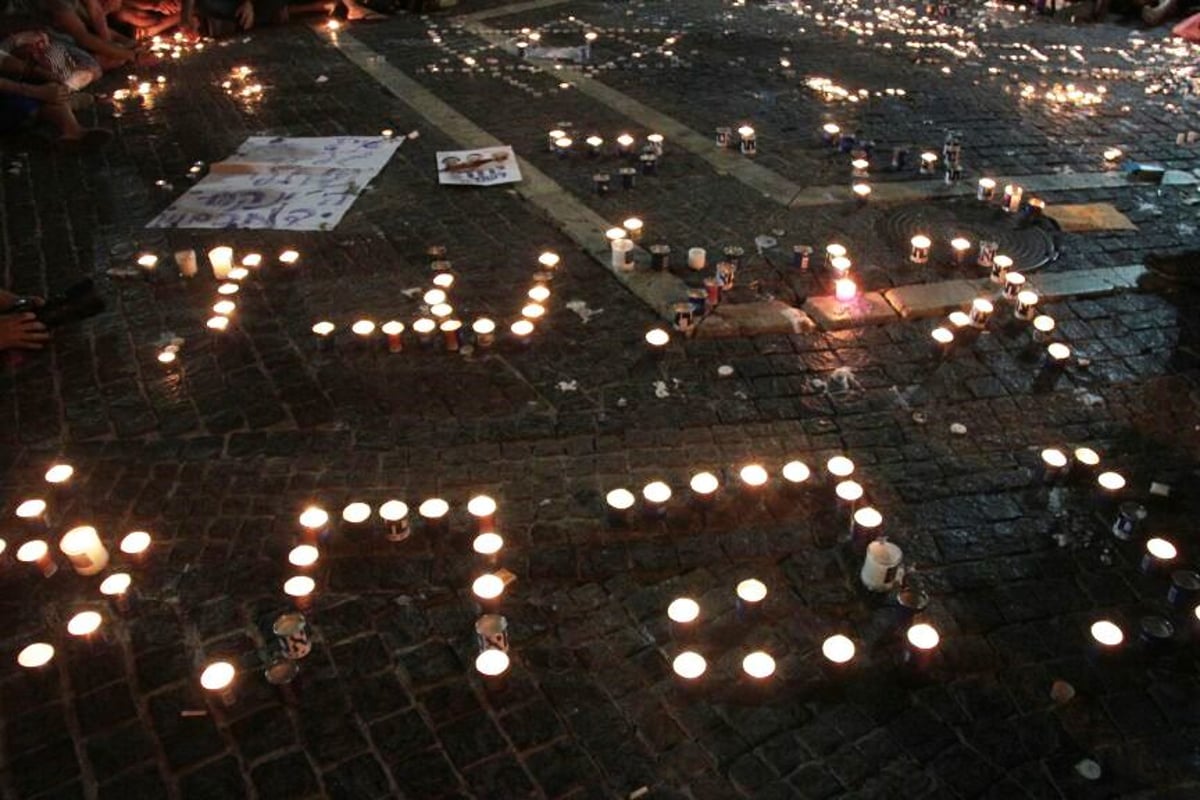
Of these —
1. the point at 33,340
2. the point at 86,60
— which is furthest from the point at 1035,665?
the point at 86,60

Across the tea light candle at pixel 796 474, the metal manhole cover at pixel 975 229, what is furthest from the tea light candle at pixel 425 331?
the metal manhole cover at pixel 975 229

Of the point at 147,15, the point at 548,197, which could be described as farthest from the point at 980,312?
the point at 147,15

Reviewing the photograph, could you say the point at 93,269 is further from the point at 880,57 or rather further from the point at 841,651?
the point at 880,57

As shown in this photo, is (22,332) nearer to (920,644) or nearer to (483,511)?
(483,511)

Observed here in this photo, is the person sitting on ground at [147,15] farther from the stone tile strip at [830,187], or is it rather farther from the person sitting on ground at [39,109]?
the stone tile strip at [830,187]

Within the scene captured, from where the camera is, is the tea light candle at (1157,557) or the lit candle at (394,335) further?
the lit candle at (394,335)

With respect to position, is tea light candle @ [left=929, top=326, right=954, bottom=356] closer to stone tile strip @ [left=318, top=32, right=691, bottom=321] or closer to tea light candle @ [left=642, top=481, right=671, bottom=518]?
stone tile strip @ [left=318, top=32, right=691, bottom=321]
